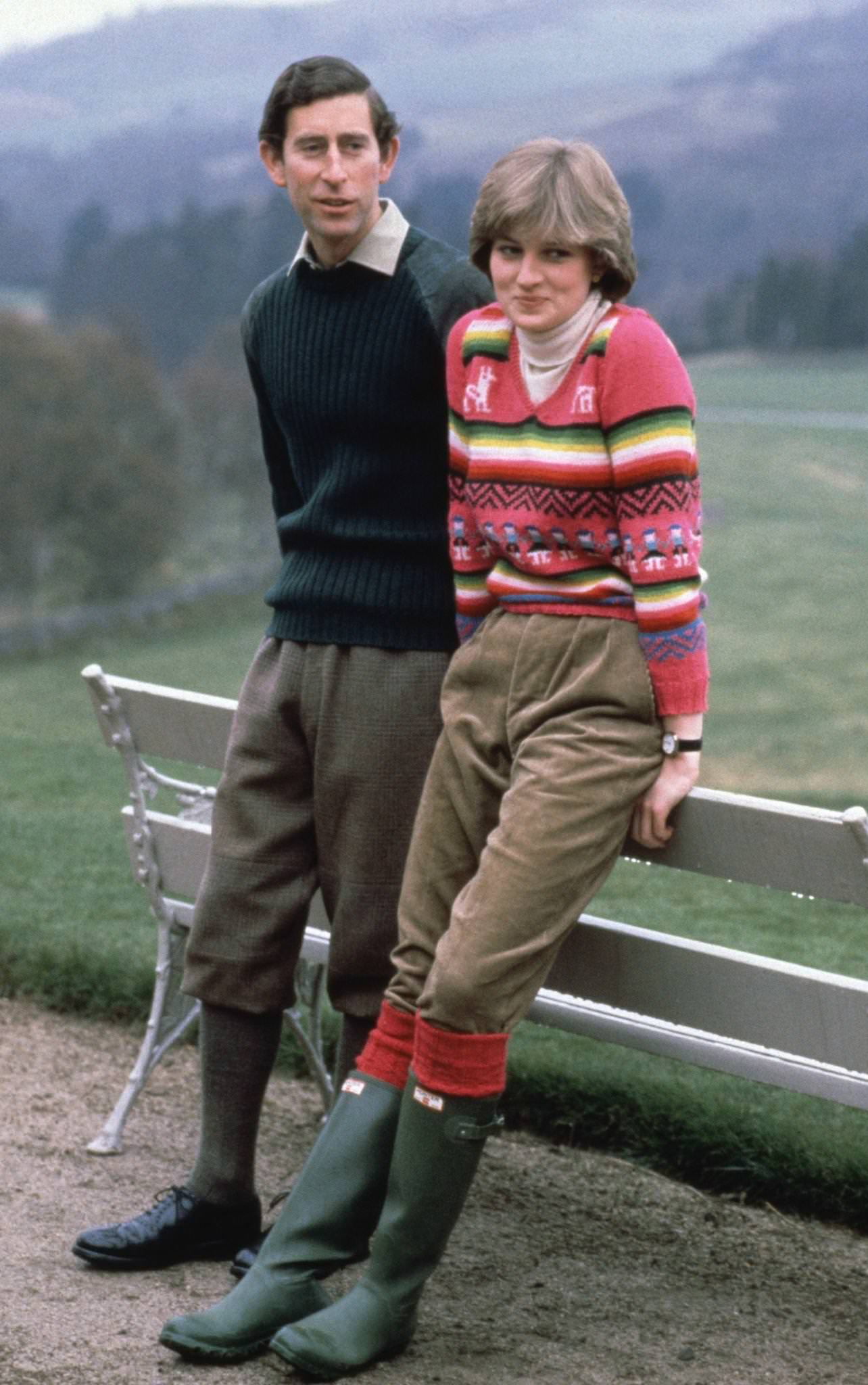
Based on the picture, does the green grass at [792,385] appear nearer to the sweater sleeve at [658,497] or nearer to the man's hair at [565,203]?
the man's hair at [565,203]

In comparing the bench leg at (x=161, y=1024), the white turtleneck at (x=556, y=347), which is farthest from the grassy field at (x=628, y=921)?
the white turtleneck at (x=556, y=347)

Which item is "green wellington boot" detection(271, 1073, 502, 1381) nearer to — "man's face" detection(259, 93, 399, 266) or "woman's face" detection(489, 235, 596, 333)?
"woman's face" detection(489, 235, 596, 333)

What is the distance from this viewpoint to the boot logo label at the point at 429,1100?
267 cm

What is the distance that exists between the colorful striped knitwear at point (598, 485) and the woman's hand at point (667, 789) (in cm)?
8

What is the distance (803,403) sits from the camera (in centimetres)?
6494

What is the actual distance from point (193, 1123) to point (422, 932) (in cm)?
141

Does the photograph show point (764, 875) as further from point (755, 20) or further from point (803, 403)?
point (755, 20)

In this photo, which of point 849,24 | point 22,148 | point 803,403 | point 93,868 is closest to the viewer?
point 93,868

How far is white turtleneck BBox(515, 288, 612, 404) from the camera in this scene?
2711 millimetres

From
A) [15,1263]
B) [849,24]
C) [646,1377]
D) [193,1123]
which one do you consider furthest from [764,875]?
[849,24]

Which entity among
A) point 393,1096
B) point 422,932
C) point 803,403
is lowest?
point 803,403

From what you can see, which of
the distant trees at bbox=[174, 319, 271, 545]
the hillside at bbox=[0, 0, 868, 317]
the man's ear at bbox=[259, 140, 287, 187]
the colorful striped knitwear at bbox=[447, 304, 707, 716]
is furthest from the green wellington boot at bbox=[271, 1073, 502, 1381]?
the hillside at bbox=[0, 0, 868, 317]

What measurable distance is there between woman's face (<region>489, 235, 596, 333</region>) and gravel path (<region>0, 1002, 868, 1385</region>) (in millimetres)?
1518

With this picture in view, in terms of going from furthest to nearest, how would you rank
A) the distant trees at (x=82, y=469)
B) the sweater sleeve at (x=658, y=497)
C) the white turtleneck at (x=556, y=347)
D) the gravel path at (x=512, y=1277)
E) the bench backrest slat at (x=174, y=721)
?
1. the distant trees at (x=82, y=469)
2. the bench backrest slat at (x=174, y=721)
3. the gravel path at (x=512, y=1277)
4. the white turtleneck at (x=556, y=347)
5. the sweater sleeve at (x=658, y=497)
